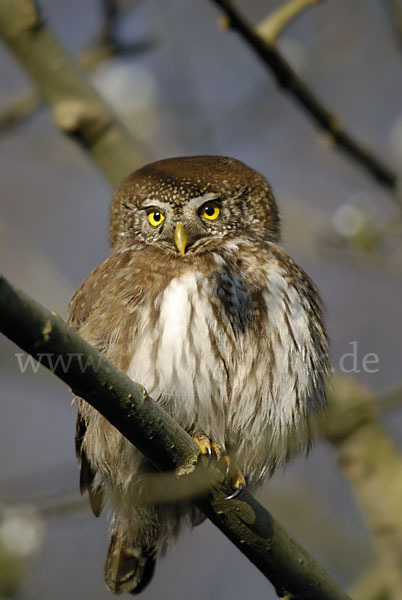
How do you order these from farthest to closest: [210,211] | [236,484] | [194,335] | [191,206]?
[210,211] < [191,206] < [194,335] < [236,484]

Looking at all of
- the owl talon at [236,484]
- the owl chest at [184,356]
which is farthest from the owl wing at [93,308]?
the owl talon at [236,484]

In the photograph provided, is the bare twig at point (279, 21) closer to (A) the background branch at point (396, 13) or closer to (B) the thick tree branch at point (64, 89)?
(A) the background branch at point (396, 13)

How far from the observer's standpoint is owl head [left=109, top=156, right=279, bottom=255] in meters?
4.17

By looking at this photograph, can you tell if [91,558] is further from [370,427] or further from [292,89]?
[292,89]

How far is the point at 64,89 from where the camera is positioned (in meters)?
4.82

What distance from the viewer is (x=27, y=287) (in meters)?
5.33

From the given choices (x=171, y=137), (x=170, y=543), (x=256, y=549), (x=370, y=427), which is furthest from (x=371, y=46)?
(x=256, y=549)

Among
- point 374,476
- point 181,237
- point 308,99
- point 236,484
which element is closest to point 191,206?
point 181,237

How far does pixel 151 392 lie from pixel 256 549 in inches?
30.7

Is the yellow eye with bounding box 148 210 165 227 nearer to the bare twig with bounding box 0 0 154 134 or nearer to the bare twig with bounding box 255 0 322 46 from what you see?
the bare twig with bounding box 255 0 322 46

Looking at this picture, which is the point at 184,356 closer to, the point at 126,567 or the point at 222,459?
the point at 222,459

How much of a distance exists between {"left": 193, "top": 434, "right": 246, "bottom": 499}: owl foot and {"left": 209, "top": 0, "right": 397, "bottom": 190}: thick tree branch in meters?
1.99

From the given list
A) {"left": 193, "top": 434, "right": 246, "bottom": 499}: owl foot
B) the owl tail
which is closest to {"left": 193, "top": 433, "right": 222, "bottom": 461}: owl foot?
{"left": 193, "top": 434, "right": 246, "bottom": 499}: owl foot

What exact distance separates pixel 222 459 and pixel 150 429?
0.76 metres
